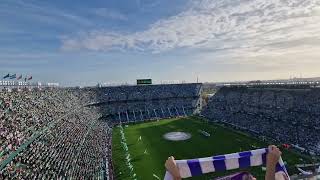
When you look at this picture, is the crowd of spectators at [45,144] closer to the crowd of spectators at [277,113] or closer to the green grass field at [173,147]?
the green grass field at [173,147]

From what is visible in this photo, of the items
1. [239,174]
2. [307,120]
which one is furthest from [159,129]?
[239,174]

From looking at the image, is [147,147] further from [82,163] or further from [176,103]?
[176,103]

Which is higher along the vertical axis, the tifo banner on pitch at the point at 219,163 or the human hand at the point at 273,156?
the human hand at the point at 273,156

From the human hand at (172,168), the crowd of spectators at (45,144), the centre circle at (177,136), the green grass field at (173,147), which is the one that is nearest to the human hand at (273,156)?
the human hand at (172,168)

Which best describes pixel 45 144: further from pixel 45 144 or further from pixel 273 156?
pixel 273 156

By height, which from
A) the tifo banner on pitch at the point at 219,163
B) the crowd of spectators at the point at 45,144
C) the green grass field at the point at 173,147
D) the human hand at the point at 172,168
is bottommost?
the green grass field at the point at 173,147

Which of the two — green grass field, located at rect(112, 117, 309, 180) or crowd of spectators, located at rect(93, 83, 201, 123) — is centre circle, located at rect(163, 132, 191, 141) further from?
crowd of spectators, located at rect(93, 83, 201, 123)

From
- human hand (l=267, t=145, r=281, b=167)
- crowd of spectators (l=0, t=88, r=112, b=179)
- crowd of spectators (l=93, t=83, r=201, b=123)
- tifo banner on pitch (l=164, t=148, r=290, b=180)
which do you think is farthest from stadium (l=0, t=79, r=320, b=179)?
human hand (l=267, t=145, r=281, b=167)
